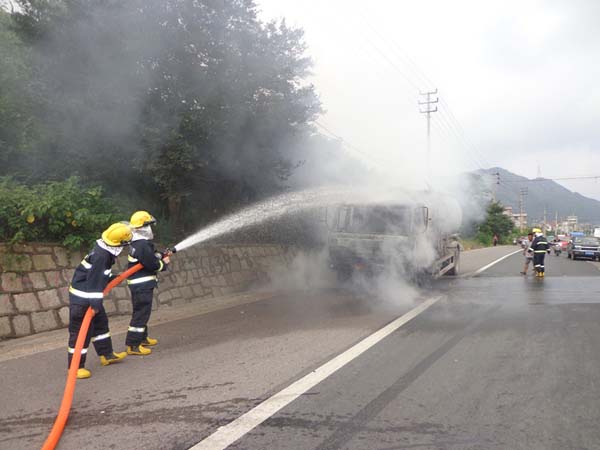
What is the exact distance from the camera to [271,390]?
13.6 ft

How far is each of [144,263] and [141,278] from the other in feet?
0.98

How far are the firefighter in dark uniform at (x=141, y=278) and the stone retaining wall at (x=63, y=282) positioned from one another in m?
2.08

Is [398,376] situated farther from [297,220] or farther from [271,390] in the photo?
[297,220]

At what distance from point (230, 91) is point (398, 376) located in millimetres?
6988

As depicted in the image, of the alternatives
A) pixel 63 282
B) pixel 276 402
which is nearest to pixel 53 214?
pixel 63 282

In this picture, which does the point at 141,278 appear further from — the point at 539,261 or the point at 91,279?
the point at 539,261

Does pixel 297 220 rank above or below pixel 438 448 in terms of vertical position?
above

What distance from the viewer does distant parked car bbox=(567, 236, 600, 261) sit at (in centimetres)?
2388

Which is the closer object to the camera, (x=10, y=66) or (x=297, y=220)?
(x=10, y=66)

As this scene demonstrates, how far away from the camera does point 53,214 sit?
734cm

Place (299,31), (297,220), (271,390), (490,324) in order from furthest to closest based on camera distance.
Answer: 1. (297,220)
2. (299,31)
3. (490,324)
4. (271,390)

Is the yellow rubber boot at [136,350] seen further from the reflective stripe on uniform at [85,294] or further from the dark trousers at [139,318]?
the reflective stripe on uniform at [85,294]

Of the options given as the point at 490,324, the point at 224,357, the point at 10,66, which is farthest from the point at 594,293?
the point at 10,66

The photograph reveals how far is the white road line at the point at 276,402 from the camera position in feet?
10.4
